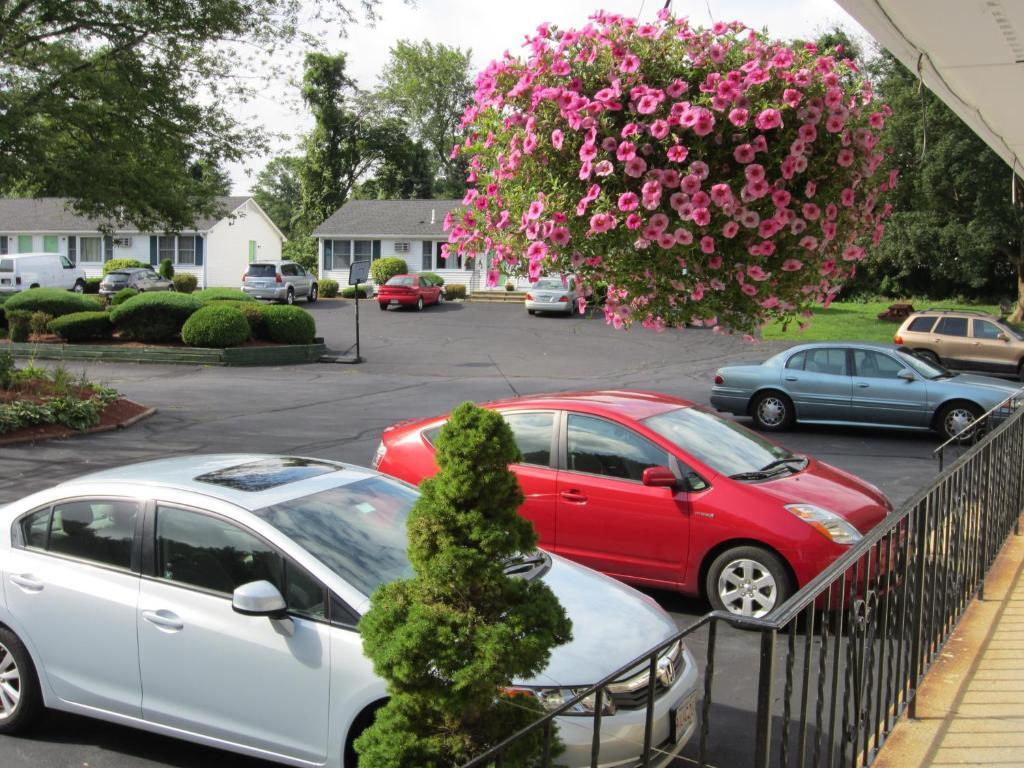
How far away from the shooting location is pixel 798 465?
25.9 ft

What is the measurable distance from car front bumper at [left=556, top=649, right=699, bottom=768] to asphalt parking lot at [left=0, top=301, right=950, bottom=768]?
0.51 metres

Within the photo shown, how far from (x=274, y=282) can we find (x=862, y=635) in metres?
40.9

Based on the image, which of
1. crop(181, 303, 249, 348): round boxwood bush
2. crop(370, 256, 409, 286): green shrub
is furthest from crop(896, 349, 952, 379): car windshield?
crop(370, 256, 409, 286): green shrub

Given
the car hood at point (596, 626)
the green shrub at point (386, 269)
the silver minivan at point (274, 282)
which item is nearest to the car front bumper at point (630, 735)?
the car hood at point (596, 626)

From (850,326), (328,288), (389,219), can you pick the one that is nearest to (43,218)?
(389,219)

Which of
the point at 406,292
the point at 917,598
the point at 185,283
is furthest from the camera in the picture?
the point at 185,283

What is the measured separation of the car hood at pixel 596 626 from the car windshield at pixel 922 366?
36.9 feet

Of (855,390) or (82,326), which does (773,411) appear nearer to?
(855,390)

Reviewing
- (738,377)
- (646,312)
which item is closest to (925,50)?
(646,312)

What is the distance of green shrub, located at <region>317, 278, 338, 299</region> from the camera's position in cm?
4797

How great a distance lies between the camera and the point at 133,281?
146 feet

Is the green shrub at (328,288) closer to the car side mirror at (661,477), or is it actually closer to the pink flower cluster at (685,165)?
the car side mirror at (661,477)

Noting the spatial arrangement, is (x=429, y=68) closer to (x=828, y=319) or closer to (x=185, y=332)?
(x=828, y=319)

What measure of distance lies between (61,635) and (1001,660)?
4864 mm
